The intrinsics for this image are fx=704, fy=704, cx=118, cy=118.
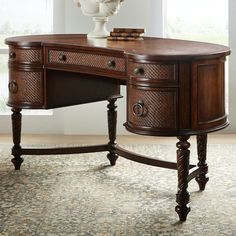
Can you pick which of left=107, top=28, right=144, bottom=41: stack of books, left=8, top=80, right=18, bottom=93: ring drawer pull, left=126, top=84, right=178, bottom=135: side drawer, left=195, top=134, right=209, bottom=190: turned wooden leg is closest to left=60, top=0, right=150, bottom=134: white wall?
left=8, top=80, right=18, bottom=93: ring drawer pull

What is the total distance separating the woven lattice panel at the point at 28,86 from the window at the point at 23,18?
121 centimetres

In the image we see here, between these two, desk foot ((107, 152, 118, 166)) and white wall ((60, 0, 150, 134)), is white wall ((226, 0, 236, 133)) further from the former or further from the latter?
desk foot ((107, 152, 118, 166))

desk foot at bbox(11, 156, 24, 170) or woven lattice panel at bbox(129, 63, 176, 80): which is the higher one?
woven lattice panel at bbox(129, 63, 176, 80)

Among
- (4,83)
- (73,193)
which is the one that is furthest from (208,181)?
(4,83)

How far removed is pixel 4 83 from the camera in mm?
5215

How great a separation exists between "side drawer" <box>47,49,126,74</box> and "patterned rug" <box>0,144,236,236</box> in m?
0.66

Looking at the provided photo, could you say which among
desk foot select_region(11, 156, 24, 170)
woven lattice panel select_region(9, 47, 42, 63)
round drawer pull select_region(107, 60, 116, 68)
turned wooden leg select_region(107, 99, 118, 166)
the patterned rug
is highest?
woven lattice panel select_region(9, 47, 42, 63)

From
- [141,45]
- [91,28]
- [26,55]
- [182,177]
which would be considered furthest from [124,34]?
[91,28]

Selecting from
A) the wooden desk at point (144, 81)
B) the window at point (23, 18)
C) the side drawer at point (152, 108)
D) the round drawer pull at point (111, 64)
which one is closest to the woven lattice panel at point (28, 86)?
the wooden desk at point (144, 81)

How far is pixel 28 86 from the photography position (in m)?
3.94

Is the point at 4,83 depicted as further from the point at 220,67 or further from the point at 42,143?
the point at 220,67

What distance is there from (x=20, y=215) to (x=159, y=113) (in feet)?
2.69

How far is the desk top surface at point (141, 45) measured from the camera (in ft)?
10.1

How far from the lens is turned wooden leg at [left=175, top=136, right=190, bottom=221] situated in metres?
3.16
